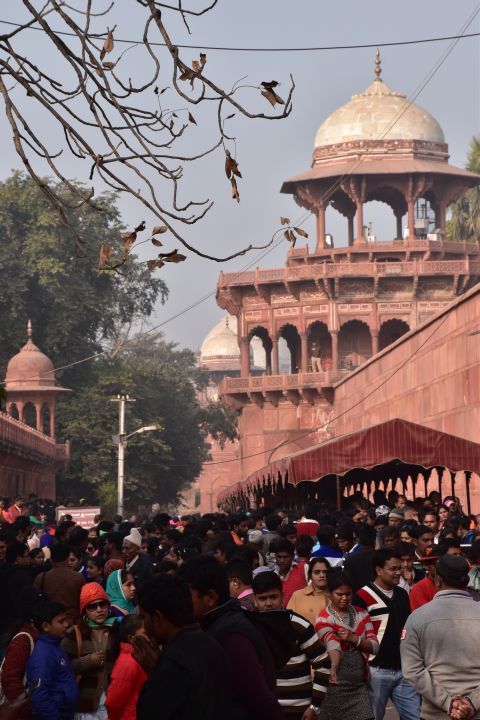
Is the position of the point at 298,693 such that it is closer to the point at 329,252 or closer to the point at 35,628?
the point at 35,628

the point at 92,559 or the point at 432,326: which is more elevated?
the point at 432,326

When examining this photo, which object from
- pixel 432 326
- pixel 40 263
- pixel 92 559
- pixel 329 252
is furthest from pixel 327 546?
pixel 40 263

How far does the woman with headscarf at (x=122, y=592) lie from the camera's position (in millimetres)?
9375

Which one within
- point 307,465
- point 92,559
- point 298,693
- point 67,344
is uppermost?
point 67,344

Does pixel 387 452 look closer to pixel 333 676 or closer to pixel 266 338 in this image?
pixel 333 676

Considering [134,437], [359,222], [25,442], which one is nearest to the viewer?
[25,442]

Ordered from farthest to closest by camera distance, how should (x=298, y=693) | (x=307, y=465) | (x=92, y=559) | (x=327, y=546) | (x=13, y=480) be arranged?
(x=13, y=480) < (x=307, y=465) < (x=327, y=546) < (x=92, y=559) < (x=298, y=693)

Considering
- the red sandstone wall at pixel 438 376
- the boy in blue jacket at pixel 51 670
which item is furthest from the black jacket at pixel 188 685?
the red sandstone wall at pixel 438 376

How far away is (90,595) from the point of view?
816 centimetres

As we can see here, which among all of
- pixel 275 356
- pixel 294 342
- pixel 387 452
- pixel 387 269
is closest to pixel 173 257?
pixel 387 452

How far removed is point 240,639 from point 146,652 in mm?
324

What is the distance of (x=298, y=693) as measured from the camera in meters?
7.20

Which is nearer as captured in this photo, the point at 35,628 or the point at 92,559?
the point at 35,628

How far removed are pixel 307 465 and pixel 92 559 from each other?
11.8m
